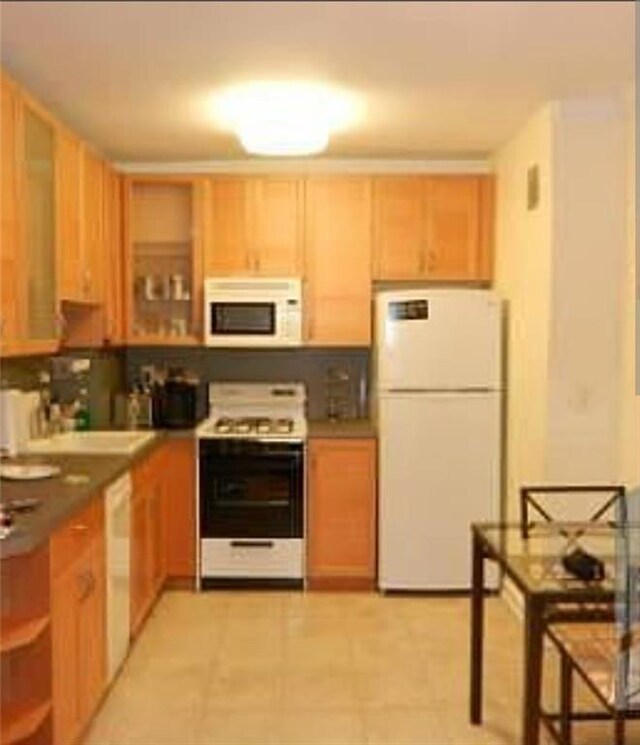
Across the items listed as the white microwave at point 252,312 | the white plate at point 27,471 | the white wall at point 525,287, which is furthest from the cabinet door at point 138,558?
the white wall at point 525,287

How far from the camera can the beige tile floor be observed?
352 cm

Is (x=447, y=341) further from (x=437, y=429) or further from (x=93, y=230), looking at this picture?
(x=93, y=230)

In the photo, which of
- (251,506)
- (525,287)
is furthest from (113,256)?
(525,287)

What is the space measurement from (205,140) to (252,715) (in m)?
2.80

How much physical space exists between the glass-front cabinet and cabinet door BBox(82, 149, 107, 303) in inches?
18.1

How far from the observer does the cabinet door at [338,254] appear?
5.50 m

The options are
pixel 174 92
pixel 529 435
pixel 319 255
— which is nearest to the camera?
pixel 174 92

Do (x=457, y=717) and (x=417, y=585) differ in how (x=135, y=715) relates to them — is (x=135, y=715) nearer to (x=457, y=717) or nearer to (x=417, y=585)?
(x=457, y=717)

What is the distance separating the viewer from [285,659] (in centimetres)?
425

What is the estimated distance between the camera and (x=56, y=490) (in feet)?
11.2

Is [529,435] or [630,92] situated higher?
[630,92]

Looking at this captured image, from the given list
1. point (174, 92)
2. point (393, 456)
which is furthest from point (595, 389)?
point (174, 92)

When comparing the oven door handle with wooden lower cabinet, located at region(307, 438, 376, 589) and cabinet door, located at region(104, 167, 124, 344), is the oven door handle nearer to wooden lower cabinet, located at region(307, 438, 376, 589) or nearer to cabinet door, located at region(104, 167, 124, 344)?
wooden lower cabinet, located at region(307, 438, 376, 589)

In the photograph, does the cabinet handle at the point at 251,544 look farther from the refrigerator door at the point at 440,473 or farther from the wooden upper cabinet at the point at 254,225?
the wooden upper cabinet at the point at 254,225
